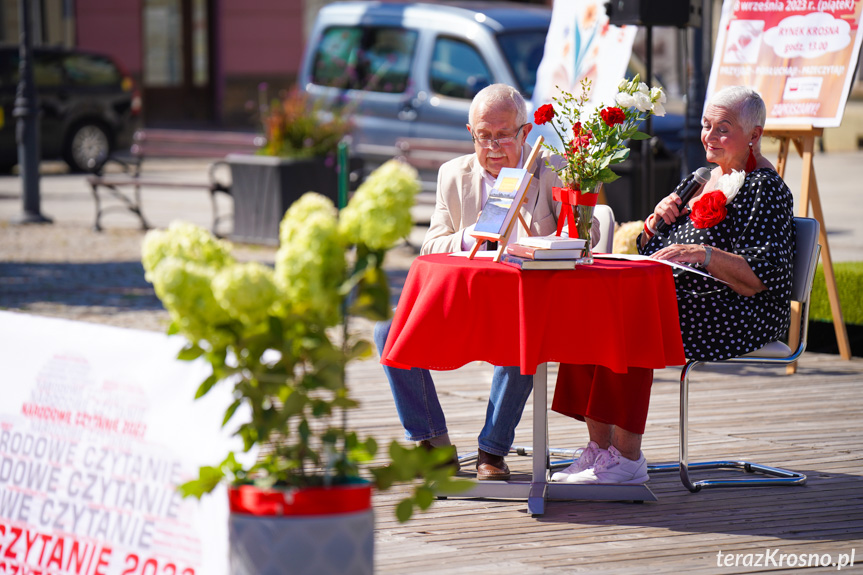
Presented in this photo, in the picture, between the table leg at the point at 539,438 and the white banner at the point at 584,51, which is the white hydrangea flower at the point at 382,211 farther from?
the white banner at the point at 584,51

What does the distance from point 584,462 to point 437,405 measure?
58 cm

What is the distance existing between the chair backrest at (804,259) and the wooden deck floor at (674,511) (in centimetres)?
69

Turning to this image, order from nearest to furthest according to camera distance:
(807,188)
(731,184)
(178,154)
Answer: (731,184) → (807,188) → (178,154)

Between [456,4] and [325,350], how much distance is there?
9.80 metres

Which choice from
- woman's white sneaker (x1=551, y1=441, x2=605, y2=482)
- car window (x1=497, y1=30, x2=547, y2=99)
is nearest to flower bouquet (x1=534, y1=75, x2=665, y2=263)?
woman's white sneaker (x1=551, y1=441, x2=605, y2=482)

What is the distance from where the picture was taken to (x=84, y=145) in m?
17.9

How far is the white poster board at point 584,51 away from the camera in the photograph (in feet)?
24.1

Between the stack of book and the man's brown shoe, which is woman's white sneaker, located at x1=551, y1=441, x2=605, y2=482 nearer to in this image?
the man's brown shoe

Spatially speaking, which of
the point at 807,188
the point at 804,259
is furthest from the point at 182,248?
the point at 807,188

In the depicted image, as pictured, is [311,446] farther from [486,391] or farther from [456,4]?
[456,4]

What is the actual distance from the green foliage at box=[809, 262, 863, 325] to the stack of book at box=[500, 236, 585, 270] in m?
3.13

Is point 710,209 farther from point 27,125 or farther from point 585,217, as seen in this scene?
point 27,125

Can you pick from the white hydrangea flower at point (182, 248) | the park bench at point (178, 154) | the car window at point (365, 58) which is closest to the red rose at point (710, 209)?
the white hydrangea flower at point (182, 248)

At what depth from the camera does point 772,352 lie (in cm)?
440
